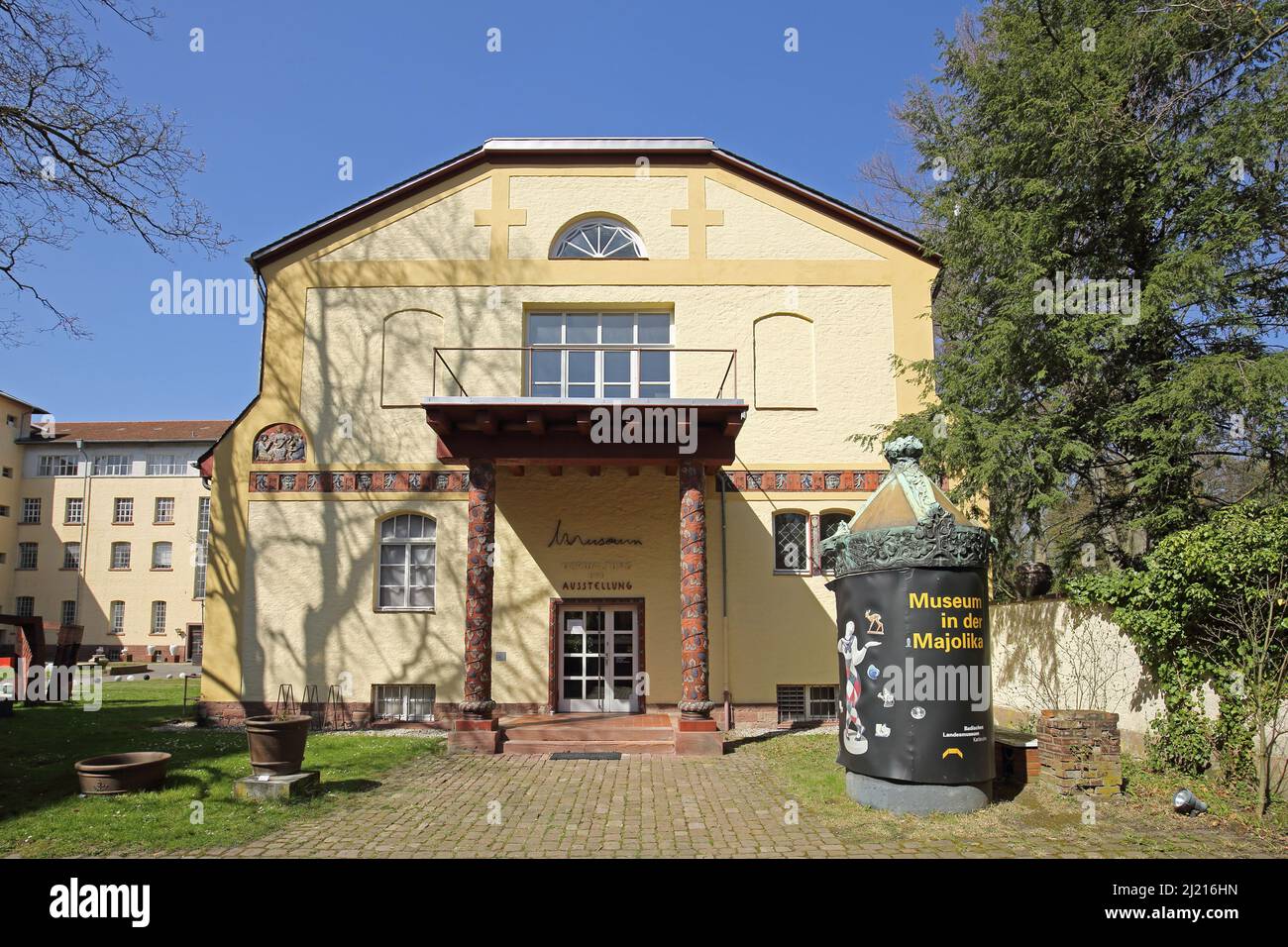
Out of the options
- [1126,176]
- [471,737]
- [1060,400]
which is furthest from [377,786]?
[1126,176]

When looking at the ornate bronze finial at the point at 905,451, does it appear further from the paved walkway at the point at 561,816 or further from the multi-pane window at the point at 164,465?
the multi-pane window at the point at 164,465

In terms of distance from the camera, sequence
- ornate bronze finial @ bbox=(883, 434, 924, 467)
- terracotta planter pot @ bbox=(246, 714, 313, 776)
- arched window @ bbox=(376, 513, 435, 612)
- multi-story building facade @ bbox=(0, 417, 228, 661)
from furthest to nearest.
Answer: multi-story building facade @ bbox=(0, 417, 228, 661) → arched window @ bbox=(376, 513, 435, 612) → ornate bronze finial @ bbox=(883, 434, 924, 467) → terracotta planter pot @ bbox=(246, 714, 313, 776)

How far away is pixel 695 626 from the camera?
13.3 metres

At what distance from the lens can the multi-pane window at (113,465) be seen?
47.4m

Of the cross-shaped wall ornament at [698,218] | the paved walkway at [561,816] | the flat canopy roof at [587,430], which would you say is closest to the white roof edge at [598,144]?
the cross-shaped wall ornament at [698,218]

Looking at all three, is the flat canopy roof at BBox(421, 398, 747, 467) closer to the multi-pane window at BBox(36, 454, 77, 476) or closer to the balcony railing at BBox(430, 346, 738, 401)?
the balcony railing at BBox(430, 346, 738, 401)

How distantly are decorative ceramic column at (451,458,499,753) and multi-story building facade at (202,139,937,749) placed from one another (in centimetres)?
124

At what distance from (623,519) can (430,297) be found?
18.6 feet

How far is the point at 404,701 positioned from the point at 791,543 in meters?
7.59

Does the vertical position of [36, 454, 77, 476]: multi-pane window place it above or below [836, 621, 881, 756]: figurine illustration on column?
above

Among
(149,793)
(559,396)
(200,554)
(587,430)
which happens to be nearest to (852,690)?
(587,430)

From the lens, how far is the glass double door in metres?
15.5

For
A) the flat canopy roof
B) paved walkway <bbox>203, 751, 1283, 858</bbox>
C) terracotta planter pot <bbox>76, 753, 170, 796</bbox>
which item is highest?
the flat canopy roof

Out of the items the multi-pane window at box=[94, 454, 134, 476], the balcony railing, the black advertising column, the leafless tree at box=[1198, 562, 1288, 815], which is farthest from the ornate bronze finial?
the multi-pane window at box=[94, 454, 134, 476]
